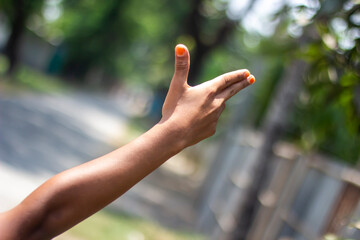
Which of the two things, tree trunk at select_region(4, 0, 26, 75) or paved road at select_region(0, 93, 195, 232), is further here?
tree trunk at select_region(4, 0, 26, 75)

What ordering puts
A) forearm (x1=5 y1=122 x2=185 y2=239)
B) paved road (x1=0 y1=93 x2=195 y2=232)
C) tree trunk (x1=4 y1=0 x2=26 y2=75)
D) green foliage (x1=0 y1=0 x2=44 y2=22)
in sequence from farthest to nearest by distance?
1. tree trunk (x1=4 y1=0 x2=26 y2=75)
2. green foliage (x1=0 y1=0 x2=44 y2=22)
3. paved road (x1=0 y1=93 x2=195 y2=232)
4. forearm (x1=5 y1=122 x2=185 y2=239)

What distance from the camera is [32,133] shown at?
35.9ft

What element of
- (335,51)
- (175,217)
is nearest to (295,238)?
(335,51)

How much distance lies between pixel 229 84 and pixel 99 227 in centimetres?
497

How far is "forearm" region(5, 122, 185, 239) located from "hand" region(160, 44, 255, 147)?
0.18 ft

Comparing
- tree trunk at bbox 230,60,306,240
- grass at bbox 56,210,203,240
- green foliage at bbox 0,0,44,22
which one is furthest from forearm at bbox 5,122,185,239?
green foliage at bbox 0,0,44,22

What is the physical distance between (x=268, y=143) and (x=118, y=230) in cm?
237

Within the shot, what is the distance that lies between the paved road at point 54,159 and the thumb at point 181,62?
4.25 meters

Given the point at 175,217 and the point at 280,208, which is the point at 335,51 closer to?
the point at 280,208

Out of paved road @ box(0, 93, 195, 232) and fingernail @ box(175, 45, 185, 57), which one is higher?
paved road @ box(0, 93, 195, 232)

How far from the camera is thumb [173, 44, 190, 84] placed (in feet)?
6.04

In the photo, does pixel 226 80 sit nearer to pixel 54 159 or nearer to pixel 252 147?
pixel 252 147

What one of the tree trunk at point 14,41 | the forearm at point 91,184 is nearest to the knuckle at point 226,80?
the forearm at point 91,184

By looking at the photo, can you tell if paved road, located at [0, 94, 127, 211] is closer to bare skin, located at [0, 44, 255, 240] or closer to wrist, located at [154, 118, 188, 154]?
bare skin, located at [0, 44, 255, 240]
